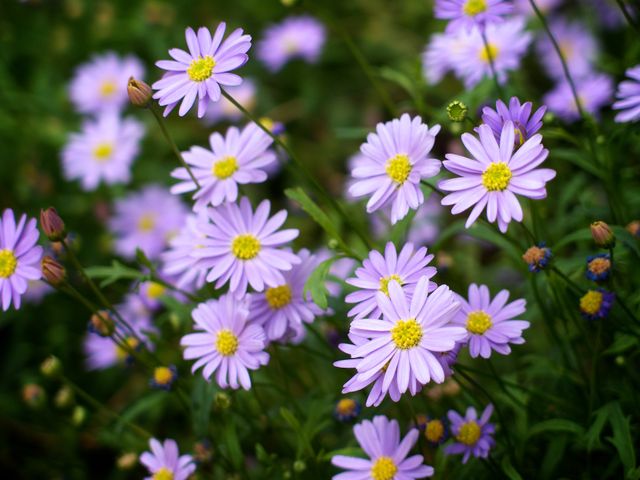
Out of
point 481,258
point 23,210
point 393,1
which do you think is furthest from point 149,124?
point 481,258

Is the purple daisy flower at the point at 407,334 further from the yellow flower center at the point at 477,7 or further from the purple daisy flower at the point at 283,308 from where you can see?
the yellow flower center at the point at 477,7

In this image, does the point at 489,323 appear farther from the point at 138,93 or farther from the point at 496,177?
the point at 138,93

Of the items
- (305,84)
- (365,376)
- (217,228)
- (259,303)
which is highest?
(305,84)

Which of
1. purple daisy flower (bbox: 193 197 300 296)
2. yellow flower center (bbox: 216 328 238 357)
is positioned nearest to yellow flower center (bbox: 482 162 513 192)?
purple daisy flower (bbox: 193 197 300 296)

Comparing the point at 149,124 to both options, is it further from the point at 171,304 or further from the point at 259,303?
the point at 259,303

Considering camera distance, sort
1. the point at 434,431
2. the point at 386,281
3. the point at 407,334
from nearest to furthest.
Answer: the point at 407,334 < the point at 386,281 < the point at 434,431

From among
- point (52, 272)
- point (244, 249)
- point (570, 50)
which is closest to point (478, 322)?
point (244, 249)
